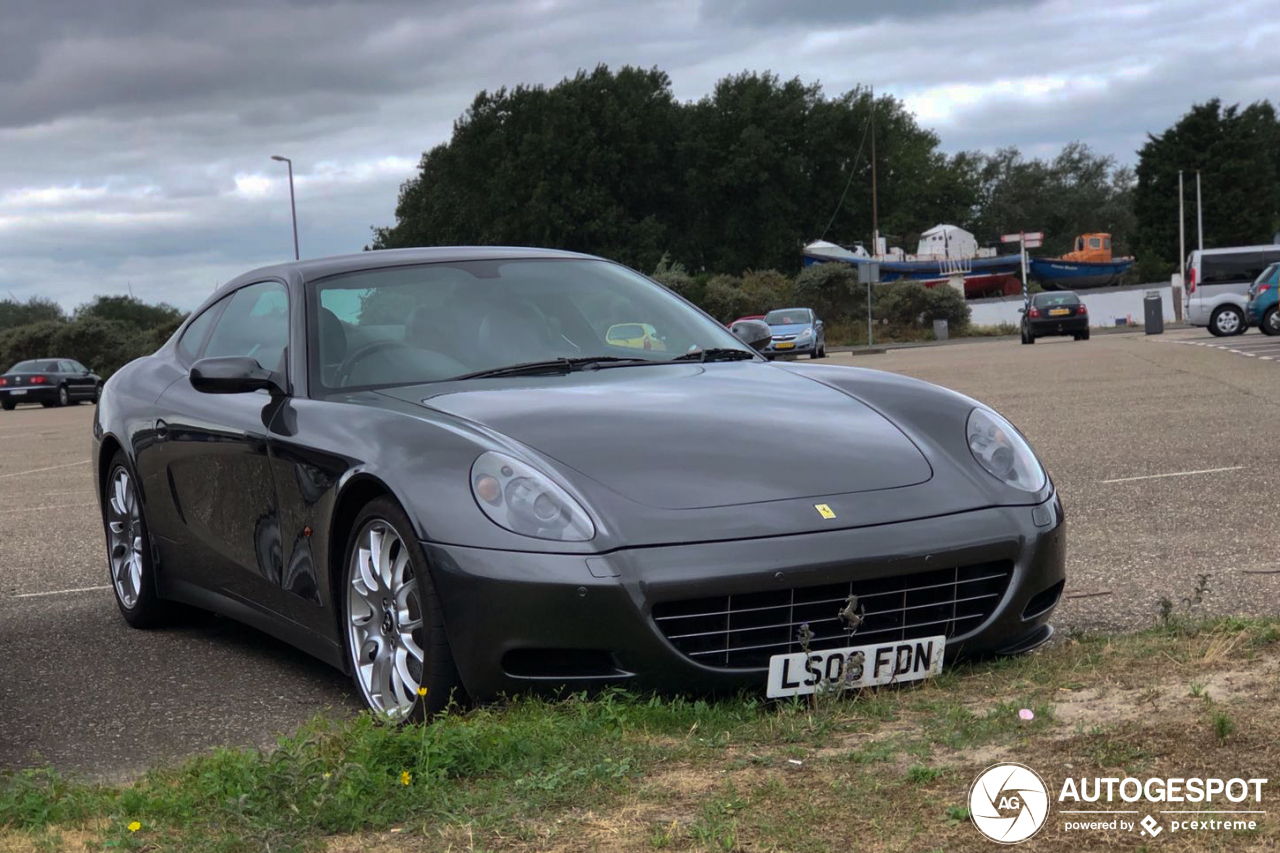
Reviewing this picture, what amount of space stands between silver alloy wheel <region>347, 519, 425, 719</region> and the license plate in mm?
910

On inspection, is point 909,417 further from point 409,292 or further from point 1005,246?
point 1005,246

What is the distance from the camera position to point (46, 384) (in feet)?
133

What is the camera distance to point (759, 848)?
106 inches

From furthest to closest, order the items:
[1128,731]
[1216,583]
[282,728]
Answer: [1216,583]
[282,728]
[1128,731]

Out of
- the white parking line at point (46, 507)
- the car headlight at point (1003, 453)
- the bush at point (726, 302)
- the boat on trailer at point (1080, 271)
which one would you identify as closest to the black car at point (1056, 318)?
the bush at point (726, 302)

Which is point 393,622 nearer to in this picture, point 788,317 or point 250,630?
point 250,630

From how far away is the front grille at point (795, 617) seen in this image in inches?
147

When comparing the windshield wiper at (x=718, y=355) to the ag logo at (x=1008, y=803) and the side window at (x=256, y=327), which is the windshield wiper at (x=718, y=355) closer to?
the side window at (x=256, y=327)

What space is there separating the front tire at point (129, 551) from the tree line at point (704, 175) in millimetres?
76643

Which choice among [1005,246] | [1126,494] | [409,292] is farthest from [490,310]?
[1005,246]

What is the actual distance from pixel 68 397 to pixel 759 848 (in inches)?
1639

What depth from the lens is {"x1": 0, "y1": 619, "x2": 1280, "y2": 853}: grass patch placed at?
287 centimetres

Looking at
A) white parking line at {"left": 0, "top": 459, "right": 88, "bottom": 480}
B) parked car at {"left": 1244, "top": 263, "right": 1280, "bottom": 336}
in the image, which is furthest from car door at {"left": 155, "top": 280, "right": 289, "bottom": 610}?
parked car at {"left": 1244, "top": 263, "right": 1280, "bottom": 336}

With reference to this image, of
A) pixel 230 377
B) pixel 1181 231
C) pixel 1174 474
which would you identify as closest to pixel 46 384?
pixel 1174 474
